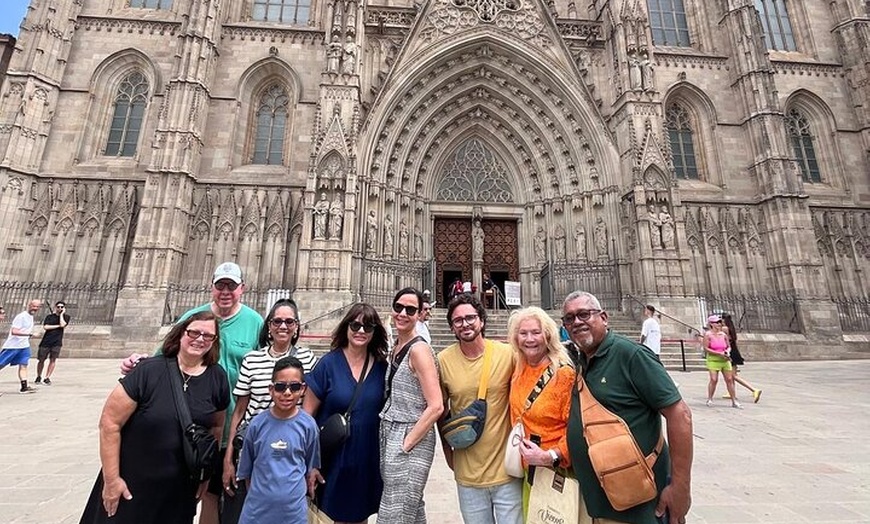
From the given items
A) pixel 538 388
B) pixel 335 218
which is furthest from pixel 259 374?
pixel 335 218

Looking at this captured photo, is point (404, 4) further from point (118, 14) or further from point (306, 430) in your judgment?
point (306, 430)

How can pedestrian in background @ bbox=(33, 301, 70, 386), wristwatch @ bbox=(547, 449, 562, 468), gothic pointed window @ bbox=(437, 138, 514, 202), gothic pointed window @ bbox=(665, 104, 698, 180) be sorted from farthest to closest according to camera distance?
gothic pointed window @ bbox=(665, 104, 698, 180) < gothic pointed window @ bbox=(437, 138, 514, 202) < pedestrian in background @ bbox=(33, 301, 70, 386) < wristwatch @ bbox=(547, 449, 562, 468)

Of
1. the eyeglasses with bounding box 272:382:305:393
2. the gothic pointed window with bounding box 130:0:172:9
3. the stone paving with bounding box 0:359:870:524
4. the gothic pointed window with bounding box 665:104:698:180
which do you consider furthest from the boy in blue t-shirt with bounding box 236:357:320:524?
the gothic pointed window with bounding box 130:0:172:9

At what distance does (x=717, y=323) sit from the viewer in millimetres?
7117

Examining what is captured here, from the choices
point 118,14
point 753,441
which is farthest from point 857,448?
point 118,14

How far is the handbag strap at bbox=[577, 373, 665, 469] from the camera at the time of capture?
5.77 ft

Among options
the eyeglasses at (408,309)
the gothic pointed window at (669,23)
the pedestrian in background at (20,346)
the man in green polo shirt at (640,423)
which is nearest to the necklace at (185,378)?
the eyeglasses at (408,309)

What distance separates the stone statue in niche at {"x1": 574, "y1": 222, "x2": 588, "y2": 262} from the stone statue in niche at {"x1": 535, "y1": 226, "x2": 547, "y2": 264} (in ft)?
4.19

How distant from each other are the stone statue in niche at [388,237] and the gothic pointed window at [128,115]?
431 inches

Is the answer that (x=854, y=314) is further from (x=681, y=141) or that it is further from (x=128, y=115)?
(x=128, y=115)

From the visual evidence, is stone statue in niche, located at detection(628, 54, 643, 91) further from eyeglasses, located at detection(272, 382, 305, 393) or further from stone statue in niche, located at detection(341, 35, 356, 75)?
eyeglasses, located at detection(272, 382, 305, 393)

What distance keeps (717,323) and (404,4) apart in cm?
1879

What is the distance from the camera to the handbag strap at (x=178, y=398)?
6.55 ft

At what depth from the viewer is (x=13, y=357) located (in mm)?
7289
